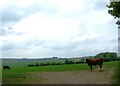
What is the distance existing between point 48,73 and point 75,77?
1887 mm

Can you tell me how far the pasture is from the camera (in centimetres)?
1653

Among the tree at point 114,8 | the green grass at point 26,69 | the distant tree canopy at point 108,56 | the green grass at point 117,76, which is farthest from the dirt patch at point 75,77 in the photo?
the tree at point 114,8

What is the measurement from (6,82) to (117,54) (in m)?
7.98

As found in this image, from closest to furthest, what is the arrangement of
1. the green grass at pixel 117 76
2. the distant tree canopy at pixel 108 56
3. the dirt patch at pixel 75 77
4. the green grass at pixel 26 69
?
the green grass at pixel 117 76 < the dirt patch at pixel 75 77 < the green grass at pixel 26 69 < the distant tree canopy at pixel 108 56

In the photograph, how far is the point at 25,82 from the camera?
15984 mm

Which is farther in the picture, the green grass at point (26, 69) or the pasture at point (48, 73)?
the green grass at point (26, 69)

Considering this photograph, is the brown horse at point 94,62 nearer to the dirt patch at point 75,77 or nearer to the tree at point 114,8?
the dirt patch at point 75,77

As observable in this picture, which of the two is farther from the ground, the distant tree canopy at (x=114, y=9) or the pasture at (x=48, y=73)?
the distant tree canopy at (x=114, y=9)

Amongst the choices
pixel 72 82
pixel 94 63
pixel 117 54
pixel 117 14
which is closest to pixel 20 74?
pixel 72 82

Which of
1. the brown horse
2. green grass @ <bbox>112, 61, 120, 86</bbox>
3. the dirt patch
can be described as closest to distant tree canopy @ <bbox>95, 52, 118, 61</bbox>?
the brown horse

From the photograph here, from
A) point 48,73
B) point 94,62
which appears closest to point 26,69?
point 48,73

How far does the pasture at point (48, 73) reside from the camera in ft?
54.2

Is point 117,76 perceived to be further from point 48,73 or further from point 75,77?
point 48,73

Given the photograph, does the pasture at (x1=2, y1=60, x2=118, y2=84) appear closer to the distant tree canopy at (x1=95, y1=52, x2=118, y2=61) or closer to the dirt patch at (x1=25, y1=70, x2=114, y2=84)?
the dirt patch at (x1=25, y1=70, x2=114, y2=84)
